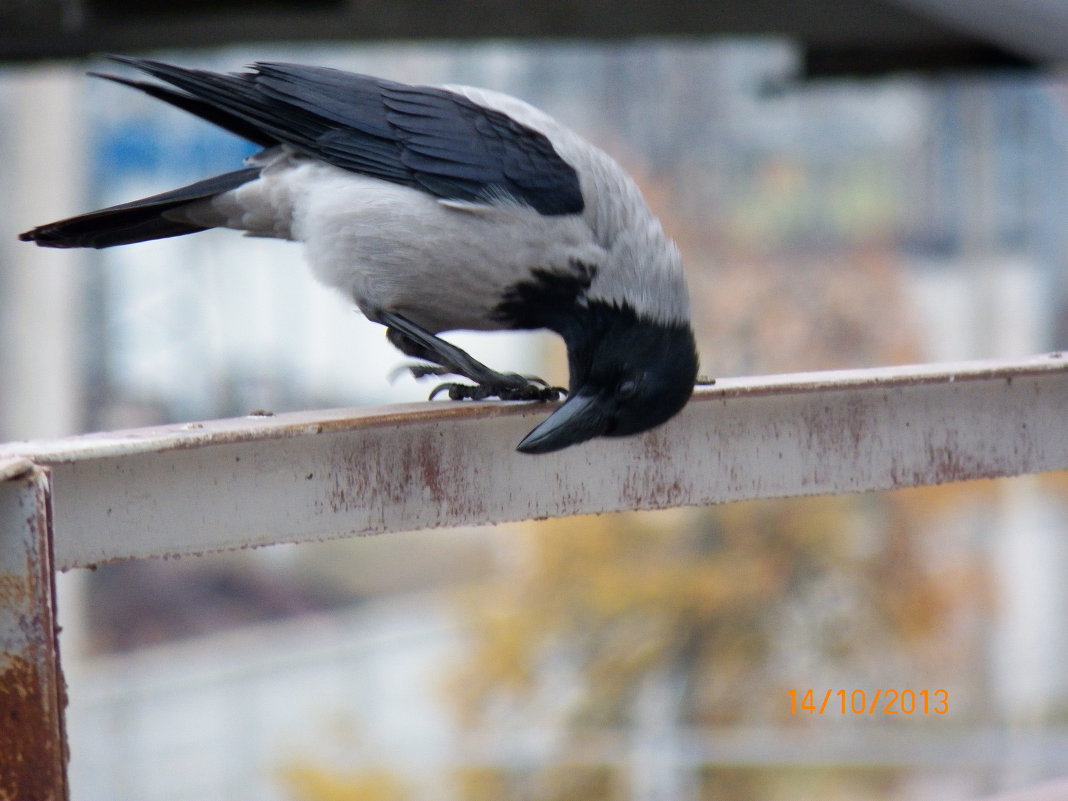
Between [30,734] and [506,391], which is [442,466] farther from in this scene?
[30,734]

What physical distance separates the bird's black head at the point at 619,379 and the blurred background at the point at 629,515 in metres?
2.64

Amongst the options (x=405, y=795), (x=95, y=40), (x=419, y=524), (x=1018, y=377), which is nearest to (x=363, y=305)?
(x=419, y=524)

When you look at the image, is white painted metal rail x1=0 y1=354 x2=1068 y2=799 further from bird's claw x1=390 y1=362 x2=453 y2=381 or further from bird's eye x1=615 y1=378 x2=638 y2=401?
bird's claw x1=390 y1=362 x2=453 y2=381

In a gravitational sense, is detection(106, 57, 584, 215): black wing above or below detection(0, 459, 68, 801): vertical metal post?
above

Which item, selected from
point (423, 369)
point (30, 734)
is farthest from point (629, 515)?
point (30, 734)

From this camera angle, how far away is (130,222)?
3.46 meters

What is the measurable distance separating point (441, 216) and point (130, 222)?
911 millimetres

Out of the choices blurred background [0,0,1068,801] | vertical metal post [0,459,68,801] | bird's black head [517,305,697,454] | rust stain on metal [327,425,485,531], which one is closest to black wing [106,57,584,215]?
bird's black head [517,305,697,454]

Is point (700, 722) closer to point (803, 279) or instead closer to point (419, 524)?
point (803, 279)

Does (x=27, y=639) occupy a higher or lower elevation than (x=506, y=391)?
lower

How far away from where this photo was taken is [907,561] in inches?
358

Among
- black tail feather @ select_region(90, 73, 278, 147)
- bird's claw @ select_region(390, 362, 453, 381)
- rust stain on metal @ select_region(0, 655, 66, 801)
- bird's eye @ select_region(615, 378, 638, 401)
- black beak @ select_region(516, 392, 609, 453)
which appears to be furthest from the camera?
bird's claw @ select_region(390, 362, 453, 381)

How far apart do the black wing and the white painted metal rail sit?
791 millimetres

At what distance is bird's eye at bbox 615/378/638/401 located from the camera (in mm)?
2619
